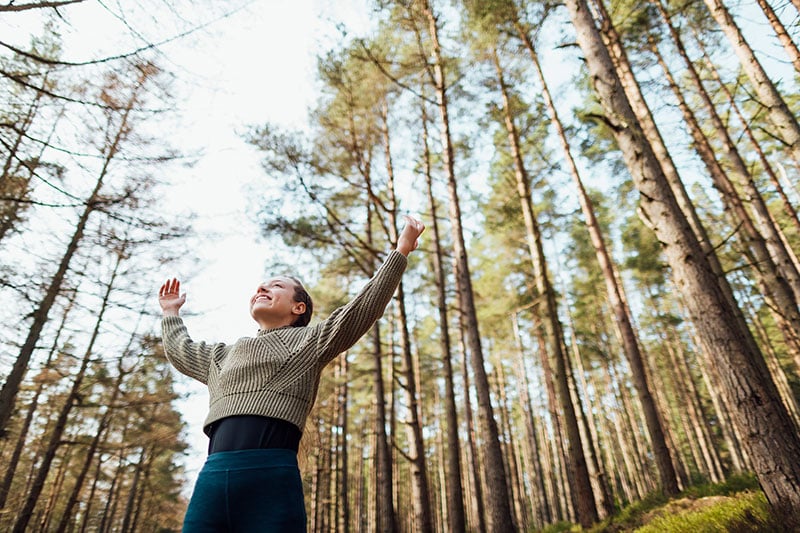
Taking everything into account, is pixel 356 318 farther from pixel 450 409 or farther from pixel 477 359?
pixel 450 409

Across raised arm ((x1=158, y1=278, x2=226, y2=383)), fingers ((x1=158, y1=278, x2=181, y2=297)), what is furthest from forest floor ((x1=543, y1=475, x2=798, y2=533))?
fingers ((x1=158, y1=278, x2=181, y2=297))

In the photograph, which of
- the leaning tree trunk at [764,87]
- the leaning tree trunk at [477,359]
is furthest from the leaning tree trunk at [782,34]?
the leaning tree trunk at [477,359]

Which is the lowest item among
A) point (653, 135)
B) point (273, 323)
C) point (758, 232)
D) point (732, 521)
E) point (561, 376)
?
point (732, 521)

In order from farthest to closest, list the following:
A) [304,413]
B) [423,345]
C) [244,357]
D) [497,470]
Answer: [423,345] < [497,470] < [244,357] < [304,413]

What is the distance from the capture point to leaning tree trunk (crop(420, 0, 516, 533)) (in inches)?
238

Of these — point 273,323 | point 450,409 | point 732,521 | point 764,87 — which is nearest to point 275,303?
point 273,323

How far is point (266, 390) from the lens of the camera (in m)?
1.53

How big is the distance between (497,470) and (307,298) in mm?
5321

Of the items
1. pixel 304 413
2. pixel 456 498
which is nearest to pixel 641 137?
pixel 304 413

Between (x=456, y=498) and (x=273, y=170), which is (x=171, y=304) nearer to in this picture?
(x=273, y=170)

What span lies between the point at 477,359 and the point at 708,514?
11.0ft

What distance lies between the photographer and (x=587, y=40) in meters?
4.75

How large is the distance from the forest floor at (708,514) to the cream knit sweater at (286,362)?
3.01m

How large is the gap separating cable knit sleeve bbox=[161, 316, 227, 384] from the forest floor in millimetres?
3479
